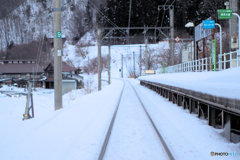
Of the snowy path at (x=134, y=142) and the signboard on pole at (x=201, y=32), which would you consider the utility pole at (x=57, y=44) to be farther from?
the signboard on pole at (x=201, y=32)

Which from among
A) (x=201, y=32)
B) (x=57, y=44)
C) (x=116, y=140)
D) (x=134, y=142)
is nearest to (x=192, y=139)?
(x=134, y=142)

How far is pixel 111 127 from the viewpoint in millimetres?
6488

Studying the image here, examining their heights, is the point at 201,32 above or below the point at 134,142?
above

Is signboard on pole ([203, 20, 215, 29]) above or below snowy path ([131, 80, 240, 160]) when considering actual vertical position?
above

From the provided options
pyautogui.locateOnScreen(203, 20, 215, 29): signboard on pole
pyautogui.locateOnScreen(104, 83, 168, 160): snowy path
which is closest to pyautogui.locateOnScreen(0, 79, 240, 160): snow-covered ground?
pyautogui.locateOnScreen(104, 83, 168, 160): snowy path

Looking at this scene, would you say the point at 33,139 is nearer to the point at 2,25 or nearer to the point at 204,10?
the point at 204,10

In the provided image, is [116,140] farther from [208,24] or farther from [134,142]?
[208,24]


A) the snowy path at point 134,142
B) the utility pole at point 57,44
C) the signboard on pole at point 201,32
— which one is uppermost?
the signboard on pole at point 201,32

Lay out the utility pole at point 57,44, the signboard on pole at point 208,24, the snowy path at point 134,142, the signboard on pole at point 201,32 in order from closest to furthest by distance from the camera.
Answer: the snowy path at point 134,142 → the utility pole at point 57,44 → the signboard on pole at point 208,24 → the signboard on pole at point 201,32

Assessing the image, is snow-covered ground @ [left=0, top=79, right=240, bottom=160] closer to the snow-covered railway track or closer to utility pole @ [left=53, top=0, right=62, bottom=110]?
the snow-covered railway track

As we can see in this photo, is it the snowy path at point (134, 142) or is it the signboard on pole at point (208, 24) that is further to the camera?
the signboard on pole at point (208, 24)

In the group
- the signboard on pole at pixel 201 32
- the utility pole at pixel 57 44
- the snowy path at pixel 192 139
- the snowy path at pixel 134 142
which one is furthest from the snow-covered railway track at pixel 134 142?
the signboard on pole at pixel 201 32

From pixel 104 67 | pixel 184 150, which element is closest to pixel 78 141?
pixel 184 150

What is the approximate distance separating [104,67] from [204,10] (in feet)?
144
